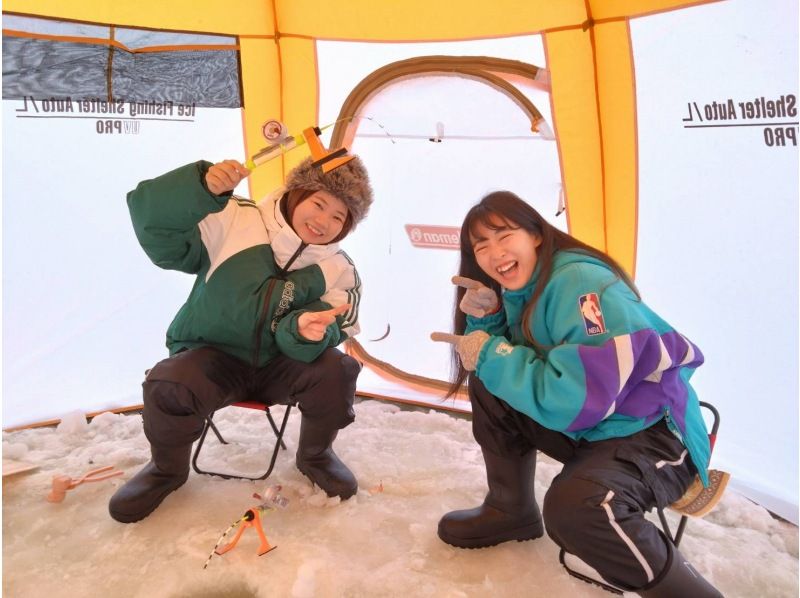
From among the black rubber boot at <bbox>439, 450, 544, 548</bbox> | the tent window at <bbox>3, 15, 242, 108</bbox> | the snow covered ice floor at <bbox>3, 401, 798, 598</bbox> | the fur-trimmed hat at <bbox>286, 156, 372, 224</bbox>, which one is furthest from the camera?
the tent window at <bbox>3, 15, 242, 108</bbox>

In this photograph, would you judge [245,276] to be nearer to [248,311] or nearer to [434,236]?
[248,311]

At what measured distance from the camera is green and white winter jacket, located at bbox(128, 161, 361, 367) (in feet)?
5.87

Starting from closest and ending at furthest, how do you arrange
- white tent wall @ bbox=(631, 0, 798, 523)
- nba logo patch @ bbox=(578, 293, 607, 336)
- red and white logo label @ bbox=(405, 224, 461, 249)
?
nba logo patch @ bbox=(578, 293, 607, 336)
white tent wall @ bbox=(631, 0, 798, 523)
red and white logo label @ bbox=(405, 224, 461, 249)

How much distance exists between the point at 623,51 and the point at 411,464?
1.69m

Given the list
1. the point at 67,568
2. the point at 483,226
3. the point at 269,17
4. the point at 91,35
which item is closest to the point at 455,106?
the point at 269,17

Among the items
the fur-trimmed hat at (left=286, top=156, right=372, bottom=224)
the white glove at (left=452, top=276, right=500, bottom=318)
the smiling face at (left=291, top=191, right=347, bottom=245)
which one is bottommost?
the white glove at (left=452, top=276, right=500, bottom=318)

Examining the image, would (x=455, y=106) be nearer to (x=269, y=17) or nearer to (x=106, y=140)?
(x=269, y=17)

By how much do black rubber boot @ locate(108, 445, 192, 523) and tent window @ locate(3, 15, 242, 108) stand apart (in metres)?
1.43

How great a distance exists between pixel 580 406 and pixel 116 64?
83.6 inches

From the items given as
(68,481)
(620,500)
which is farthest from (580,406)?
(68,481)

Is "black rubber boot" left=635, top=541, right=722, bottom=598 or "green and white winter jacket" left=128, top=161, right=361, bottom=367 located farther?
"green and white winter jacket" left=128, top=161, right=361, bottom=367

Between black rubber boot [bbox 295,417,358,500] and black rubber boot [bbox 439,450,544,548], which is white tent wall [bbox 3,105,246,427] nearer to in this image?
black rubber boot [bbox 295,417,358,500]

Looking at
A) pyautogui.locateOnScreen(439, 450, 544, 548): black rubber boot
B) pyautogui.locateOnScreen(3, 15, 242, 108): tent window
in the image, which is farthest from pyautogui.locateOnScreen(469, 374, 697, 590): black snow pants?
pyautogui.locateOnScreen(3, 15, 242, 108): tent window

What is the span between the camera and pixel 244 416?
243cm
